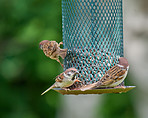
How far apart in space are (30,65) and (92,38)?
17.0ft

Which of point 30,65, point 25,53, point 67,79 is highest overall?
point 67,79

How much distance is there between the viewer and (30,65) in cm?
1122

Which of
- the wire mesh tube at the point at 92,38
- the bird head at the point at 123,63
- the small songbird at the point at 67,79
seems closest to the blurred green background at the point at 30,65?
the wire mesh tube at the point at 92,38

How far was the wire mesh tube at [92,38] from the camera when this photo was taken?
20.4 feet

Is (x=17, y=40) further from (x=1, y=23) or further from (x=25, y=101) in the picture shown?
(x=25, y=101)

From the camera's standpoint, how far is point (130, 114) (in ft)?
38.8

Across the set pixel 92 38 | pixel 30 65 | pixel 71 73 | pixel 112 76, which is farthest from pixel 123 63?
pixel 30 65

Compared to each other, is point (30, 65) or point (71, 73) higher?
point (71, 73)

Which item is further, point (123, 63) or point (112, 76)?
point (123, 63)

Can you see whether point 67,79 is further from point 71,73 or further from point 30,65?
point 30,65

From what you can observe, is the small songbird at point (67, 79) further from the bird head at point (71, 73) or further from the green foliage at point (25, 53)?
the green foliage at point (25, 53)

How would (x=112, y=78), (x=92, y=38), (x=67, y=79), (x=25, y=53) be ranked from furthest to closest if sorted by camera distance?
(x=25, y=53), (x=92, y=38), (x=67, y=79), (x=112, y=78)

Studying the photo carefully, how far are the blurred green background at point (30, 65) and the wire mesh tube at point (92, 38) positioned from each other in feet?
13.6

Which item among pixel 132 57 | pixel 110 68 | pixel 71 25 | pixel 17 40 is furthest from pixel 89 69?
pixel 17 40
